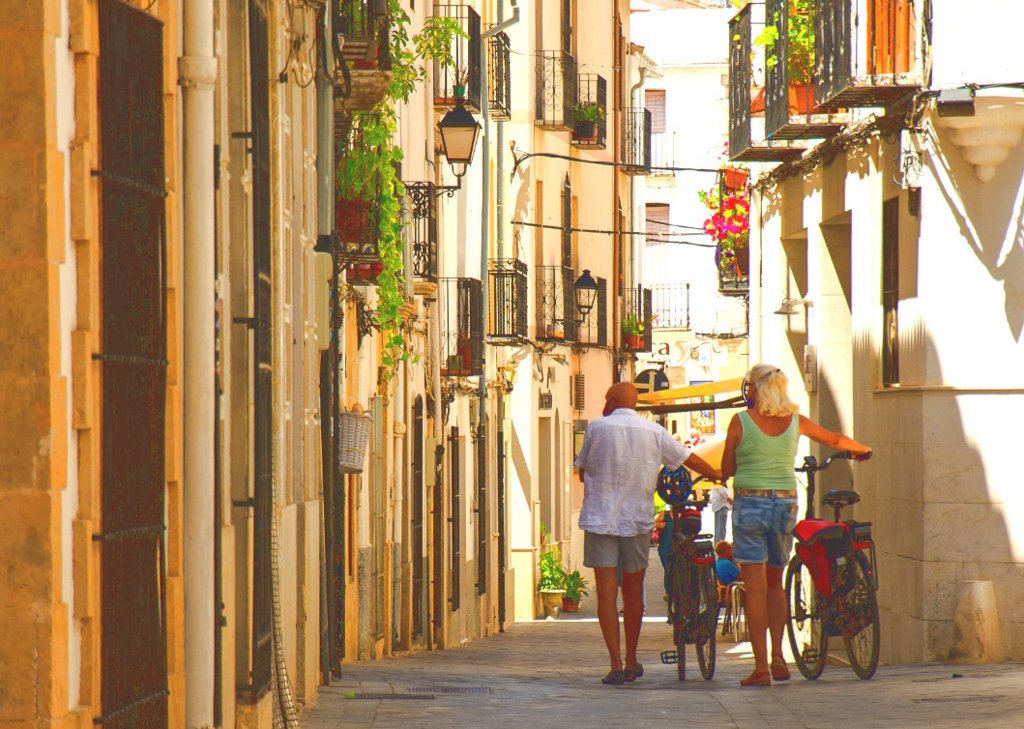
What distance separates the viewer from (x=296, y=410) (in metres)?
10.4

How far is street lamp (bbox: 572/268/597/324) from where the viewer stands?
36.8 metres

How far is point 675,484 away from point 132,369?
6688 mm

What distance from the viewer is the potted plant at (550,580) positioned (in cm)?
3388

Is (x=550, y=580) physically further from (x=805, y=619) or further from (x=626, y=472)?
(x=626, y=472)

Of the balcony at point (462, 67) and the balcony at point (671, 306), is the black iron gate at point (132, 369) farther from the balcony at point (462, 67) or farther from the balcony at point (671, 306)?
the balcony at point (671, 306)

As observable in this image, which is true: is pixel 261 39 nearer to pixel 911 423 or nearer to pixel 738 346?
pixel 911 423

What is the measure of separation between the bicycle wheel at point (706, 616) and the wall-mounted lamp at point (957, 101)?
11.9 ft

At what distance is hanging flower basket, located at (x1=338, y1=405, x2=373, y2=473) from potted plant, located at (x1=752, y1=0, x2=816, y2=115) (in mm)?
5147

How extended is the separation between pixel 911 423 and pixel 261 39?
6783mm

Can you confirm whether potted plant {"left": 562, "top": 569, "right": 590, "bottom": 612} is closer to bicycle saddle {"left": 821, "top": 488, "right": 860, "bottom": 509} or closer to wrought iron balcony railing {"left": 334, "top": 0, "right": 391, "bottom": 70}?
wrought iron balcony railing {"left": 334, "top": 0, "right": 391, "bottom": 70}

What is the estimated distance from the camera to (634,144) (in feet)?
144

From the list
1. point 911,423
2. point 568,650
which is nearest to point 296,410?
point 911,423

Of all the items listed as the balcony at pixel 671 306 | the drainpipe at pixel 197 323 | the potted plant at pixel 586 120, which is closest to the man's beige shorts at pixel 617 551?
the drainpipe at pixel 197 323

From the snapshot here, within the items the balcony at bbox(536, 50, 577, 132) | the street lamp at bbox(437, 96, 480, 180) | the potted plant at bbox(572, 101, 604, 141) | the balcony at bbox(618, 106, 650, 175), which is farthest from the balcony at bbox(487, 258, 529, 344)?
the balcony at bbox(618, 106, 650, 175)
